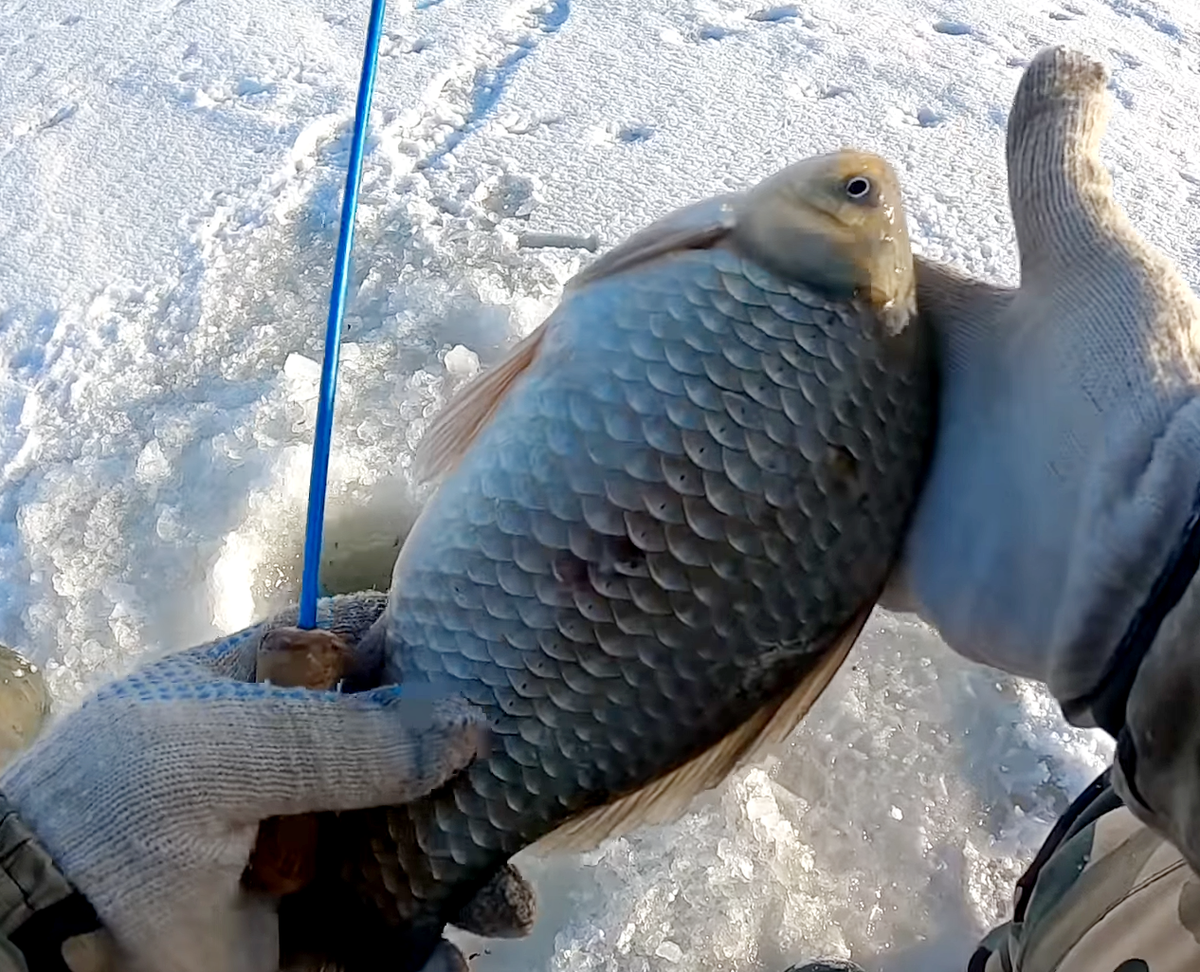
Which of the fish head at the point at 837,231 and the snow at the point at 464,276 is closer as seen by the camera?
the fish head at the point at 837,231

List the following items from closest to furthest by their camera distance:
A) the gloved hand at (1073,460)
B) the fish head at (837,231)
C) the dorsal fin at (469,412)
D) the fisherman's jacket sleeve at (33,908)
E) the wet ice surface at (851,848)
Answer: the gloved hand at (1073,460)
the fisherman's jacket sleeve at (33,908)
the fish head at (837,231)
the dorsal fin at (469,412)
the wet ice surface at (851,848)

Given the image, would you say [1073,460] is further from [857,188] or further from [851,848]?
[851,848]

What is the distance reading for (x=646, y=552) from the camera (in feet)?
3.15

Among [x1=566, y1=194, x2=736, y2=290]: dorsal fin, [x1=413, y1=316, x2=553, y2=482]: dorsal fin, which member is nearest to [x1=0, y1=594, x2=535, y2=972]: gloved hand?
[x1=413, y1=316, x2=553, y2=482]: dorsal fin

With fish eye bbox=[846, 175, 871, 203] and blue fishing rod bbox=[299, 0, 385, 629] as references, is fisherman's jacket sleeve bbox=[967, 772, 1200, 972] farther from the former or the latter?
blue fishing rod bbox=[299, 0, 385, 629]

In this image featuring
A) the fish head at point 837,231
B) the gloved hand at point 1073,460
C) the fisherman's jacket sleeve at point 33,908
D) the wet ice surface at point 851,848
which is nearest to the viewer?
the gloved hand at point 1073,460

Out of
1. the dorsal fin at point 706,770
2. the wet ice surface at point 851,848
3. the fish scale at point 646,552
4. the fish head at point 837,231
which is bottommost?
the wet ice surface at point 851,848

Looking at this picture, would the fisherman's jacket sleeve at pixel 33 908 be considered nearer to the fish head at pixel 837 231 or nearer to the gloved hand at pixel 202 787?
the gloved hand at pixel 202 787

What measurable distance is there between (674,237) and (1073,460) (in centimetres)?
42

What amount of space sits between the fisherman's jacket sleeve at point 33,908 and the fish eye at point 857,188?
37.1 inches

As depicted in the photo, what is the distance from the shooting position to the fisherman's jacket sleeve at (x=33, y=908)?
0.90 meters

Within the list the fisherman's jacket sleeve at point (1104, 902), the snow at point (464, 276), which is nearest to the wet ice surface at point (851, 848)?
the snow at point (464, 276)

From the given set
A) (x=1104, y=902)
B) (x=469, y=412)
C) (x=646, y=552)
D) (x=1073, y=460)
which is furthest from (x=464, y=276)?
(x=1104, y=902)

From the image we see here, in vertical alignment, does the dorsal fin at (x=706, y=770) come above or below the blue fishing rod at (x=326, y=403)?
below
